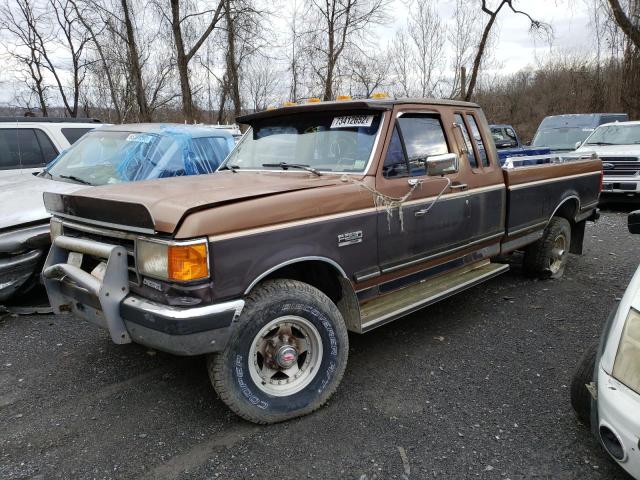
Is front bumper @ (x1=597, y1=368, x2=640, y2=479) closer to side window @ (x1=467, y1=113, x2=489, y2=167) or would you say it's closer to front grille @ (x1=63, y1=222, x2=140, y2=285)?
front grille @ (x1=63, y1=222, x2=140, y2=285)

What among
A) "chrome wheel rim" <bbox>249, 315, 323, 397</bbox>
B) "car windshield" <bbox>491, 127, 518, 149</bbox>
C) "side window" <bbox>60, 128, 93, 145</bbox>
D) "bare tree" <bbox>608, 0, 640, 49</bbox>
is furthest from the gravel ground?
"bare tree" <bbox>608, 0, 640, 49</bbox>

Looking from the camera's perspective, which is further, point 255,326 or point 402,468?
point 255,326

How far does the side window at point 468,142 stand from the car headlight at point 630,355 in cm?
245

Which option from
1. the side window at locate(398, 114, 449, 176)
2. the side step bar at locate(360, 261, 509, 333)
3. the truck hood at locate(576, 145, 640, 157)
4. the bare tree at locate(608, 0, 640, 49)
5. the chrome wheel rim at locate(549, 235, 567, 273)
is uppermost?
the bare tree at locate(608, 0, 640, 49)

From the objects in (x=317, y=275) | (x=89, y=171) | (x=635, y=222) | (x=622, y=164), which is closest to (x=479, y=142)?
(x=635, y=222)

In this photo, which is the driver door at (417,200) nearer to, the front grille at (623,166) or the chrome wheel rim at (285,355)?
the chrome wheel rim at (285,355)

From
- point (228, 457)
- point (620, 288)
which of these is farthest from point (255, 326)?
point (620, 288)

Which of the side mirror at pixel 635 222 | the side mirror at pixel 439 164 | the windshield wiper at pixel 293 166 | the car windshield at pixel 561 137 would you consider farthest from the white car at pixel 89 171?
the car windshield at pixel 561 137

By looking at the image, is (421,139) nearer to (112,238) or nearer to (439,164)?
(439,164)

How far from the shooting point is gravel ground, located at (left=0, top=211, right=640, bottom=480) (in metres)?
2.70

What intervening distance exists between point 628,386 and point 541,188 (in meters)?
3.42

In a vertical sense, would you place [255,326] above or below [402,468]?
above

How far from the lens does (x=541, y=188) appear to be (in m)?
5.22

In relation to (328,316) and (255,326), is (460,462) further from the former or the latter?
(255,326)
